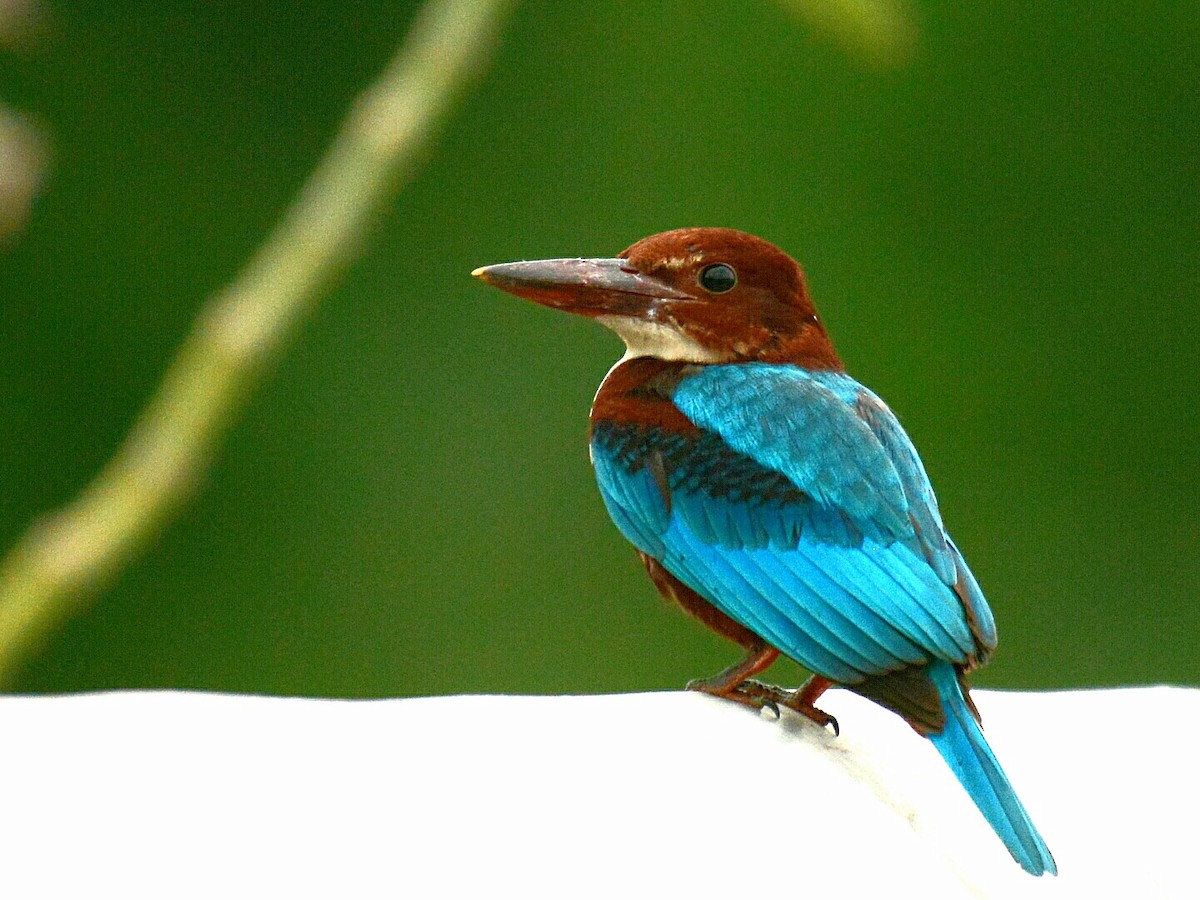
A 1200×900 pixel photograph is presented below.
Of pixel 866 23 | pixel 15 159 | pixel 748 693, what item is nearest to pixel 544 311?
pixel 866 23

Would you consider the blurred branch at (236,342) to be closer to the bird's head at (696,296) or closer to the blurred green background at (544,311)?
the bird's head at (696,296)

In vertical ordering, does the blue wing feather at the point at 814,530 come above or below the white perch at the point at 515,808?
above

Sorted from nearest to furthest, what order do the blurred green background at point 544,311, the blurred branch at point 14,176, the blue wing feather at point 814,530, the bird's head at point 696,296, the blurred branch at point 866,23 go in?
the blue wing feather at point 814,530 < the bird's head at point 696,296 < the blurred branch at point 14,176 < the blurred branch at point 866,23 < the blurred green background at point 544,311

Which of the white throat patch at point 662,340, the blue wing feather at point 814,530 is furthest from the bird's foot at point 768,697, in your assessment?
the white throat patch at point 662,340

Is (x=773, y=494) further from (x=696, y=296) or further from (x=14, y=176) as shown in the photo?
(x=14, y=176)

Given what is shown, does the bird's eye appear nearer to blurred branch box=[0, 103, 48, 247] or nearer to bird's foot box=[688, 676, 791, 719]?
bird's foot box=[688, 676, 791, 719]

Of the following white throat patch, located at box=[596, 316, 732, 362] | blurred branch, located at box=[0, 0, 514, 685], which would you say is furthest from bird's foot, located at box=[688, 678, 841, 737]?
blurred branch, located at box=[0, 0, 514, 685]

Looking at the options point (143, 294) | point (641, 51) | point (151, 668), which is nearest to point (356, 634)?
point (151, 668)
